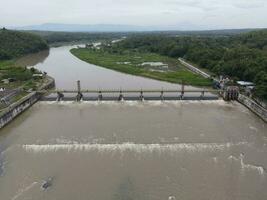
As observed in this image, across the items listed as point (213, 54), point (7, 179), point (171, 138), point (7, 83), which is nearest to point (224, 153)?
point (171, 138)

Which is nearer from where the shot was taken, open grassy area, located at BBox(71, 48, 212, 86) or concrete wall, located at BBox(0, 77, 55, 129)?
concrete wall, located at BBox(0, 77, 55, 129)

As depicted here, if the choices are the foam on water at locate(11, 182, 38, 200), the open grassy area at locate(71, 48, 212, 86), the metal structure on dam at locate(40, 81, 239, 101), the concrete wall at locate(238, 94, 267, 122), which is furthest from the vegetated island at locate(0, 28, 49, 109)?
the concrete wall at locate(238, 94, 267, 122)

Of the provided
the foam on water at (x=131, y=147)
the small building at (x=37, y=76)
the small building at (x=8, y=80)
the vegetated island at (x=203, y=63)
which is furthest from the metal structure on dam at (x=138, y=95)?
the foam on water at (x=131, y=147)

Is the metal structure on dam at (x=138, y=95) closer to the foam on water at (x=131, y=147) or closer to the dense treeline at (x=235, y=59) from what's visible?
the dense treeline at (x=235, y=59)

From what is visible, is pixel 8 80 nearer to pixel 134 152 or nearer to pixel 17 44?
pixel 134 152

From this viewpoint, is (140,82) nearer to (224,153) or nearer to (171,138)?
(171,138)

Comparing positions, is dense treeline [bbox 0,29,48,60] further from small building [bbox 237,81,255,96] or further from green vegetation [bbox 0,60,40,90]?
small building [bbox 237,81,255,96]
